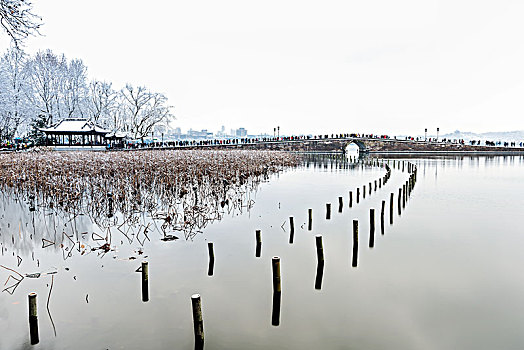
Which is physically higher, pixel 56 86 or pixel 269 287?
pixel 56 86

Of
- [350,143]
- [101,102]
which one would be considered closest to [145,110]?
[101,102]

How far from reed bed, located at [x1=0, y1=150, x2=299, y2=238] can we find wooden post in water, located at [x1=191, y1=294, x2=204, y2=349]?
8.27m

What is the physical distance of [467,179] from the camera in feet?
121

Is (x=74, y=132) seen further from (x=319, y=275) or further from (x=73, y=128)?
(x=319, y=275)

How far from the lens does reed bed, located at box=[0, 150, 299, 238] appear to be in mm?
16828

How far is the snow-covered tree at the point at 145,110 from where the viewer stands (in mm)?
80812

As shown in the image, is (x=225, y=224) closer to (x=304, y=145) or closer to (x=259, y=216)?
(x=259, y=216)

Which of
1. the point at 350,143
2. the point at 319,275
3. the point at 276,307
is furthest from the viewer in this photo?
the point at 350,143

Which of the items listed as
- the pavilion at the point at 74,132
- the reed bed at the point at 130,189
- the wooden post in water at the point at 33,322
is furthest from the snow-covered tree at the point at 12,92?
the wooden post in water at the point at 33,322

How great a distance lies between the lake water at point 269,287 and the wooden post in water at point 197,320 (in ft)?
1.57

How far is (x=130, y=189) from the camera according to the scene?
20609 millimetres

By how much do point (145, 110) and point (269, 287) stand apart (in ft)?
270

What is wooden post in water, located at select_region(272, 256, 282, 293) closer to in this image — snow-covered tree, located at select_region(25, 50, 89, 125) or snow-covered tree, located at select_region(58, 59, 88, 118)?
snow-covered tree, located at select_region(25, 50, 89, 125)

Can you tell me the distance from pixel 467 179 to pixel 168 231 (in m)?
33.9
